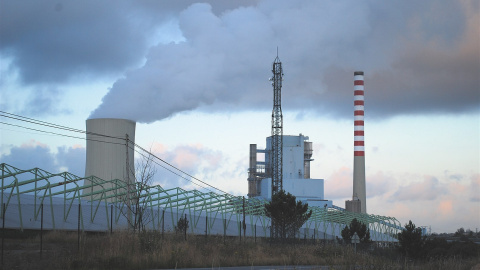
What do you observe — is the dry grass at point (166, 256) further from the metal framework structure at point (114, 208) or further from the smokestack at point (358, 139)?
the smokestack at point (358, 139)

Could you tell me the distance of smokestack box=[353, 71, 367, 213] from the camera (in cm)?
6662

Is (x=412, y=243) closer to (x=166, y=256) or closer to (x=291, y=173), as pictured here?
(x=166, y=256)

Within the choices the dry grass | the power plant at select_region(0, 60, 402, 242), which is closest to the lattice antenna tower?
the power plant at select_region(0, 60, 402, 242)

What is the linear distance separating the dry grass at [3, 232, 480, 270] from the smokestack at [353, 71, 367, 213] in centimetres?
4316

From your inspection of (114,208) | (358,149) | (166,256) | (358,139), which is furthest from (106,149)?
(358,149)

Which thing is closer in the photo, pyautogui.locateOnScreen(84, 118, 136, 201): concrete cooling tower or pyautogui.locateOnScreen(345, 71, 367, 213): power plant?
pyautogui.locateOnScreen(84, 118, 136, 201): concrete cooling tower

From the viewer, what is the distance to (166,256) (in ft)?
60.1

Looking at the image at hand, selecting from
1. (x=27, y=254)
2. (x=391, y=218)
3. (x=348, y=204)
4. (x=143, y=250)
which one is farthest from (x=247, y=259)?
(x=348, y=204)

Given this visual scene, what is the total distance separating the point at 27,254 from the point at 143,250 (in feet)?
12.1

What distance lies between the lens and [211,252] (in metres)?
21.2

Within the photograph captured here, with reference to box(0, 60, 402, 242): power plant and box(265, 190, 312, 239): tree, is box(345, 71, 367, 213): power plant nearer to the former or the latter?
box(0, 60, 402, 242): power plant

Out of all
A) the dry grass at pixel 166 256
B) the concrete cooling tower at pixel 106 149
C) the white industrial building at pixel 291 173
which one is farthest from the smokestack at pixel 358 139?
the dry grass at pixel 166 256

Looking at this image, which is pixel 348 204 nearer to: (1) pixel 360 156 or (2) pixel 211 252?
(1) pixel 360 156

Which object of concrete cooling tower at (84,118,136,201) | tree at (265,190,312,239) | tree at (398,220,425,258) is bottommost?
tree at (398,220,425,258)
